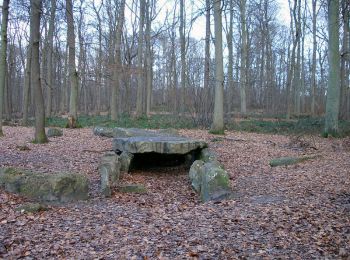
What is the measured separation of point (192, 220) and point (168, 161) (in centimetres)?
531

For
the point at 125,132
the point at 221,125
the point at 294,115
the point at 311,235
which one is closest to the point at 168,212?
the point at 311,235

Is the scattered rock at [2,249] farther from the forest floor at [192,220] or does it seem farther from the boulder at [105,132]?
the boulder at [105,132]

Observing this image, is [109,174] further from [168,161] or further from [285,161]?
[285,161]

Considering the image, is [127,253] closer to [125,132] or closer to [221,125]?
[125,132]

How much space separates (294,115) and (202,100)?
1263 centimetres

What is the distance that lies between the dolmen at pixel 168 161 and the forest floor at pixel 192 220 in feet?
0.95

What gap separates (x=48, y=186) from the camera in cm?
672

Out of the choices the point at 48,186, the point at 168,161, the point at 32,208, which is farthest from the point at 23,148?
the point at 32,208

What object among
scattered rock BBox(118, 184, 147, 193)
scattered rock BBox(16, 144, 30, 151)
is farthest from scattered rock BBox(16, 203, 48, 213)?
scattered rock BBox(16, 144, 30, 151)

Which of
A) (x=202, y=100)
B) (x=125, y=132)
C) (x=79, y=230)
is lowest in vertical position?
(x=79, y=230)

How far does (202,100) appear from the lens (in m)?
18.6

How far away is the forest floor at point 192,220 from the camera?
14.6 ft

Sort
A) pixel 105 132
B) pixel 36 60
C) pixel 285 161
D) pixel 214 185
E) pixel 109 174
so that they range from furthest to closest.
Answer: pixel 105 132 < pixel 36 60 < pixel 285 161 < pixel 109 174 < pixel 214 185

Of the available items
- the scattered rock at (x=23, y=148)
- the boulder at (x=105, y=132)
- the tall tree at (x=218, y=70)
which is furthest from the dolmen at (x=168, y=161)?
the tall tree at (x=218, y=70)
